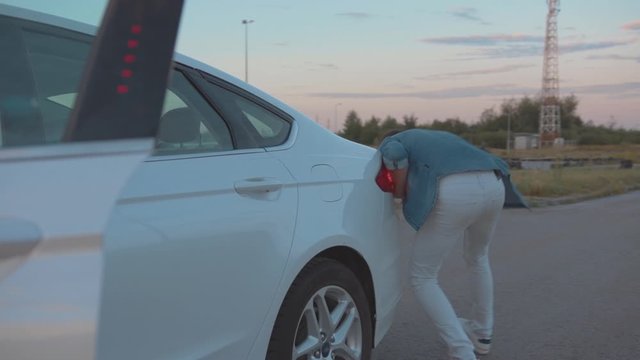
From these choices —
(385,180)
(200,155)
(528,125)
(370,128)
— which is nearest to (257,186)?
(200,155)

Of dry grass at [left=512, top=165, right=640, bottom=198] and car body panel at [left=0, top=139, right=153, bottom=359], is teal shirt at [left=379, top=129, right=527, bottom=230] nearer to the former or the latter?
car body panel at [left=0, top=139, right=153, bottom=359]

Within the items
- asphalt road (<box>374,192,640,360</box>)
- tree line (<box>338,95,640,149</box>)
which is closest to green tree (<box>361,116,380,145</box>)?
tree line (<box>338,95,640,149</box>)

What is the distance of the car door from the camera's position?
6.88ft

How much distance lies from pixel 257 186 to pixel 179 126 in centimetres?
39

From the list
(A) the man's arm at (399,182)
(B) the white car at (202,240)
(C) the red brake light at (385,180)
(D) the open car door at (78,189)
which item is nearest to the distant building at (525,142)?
(A) the man's arm at (399,182)

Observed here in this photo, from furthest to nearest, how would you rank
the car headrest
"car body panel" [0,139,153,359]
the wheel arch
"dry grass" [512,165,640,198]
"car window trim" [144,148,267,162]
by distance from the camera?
"dry grass" [512,165,640,198], the wheel arch, the car headrest, "car window trim" [144,148,267,162], "car body panel" [0,139,153,359]

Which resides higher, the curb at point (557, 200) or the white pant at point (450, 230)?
the white pant at point (450, 230)

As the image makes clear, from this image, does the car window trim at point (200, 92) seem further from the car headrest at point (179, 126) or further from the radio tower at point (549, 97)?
the radio tower at point (549, 97)

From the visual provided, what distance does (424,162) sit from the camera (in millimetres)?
3857

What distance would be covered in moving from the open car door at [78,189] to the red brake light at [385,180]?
7.18 feet

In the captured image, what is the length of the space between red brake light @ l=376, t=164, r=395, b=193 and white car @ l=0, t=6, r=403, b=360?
0.16 ft

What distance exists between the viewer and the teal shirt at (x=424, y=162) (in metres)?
3.80

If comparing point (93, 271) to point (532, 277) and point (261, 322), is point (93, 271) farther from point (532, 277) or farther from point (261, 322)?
point (532, 277)

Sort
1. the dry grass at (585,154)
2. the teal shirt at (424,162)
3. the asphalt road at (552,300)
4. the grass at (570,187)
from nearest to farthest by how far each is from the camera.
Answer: the teal shirt at (424,162), the asphalt road at (552,300), the grass at (570,187), the dry grass at (585,154)
